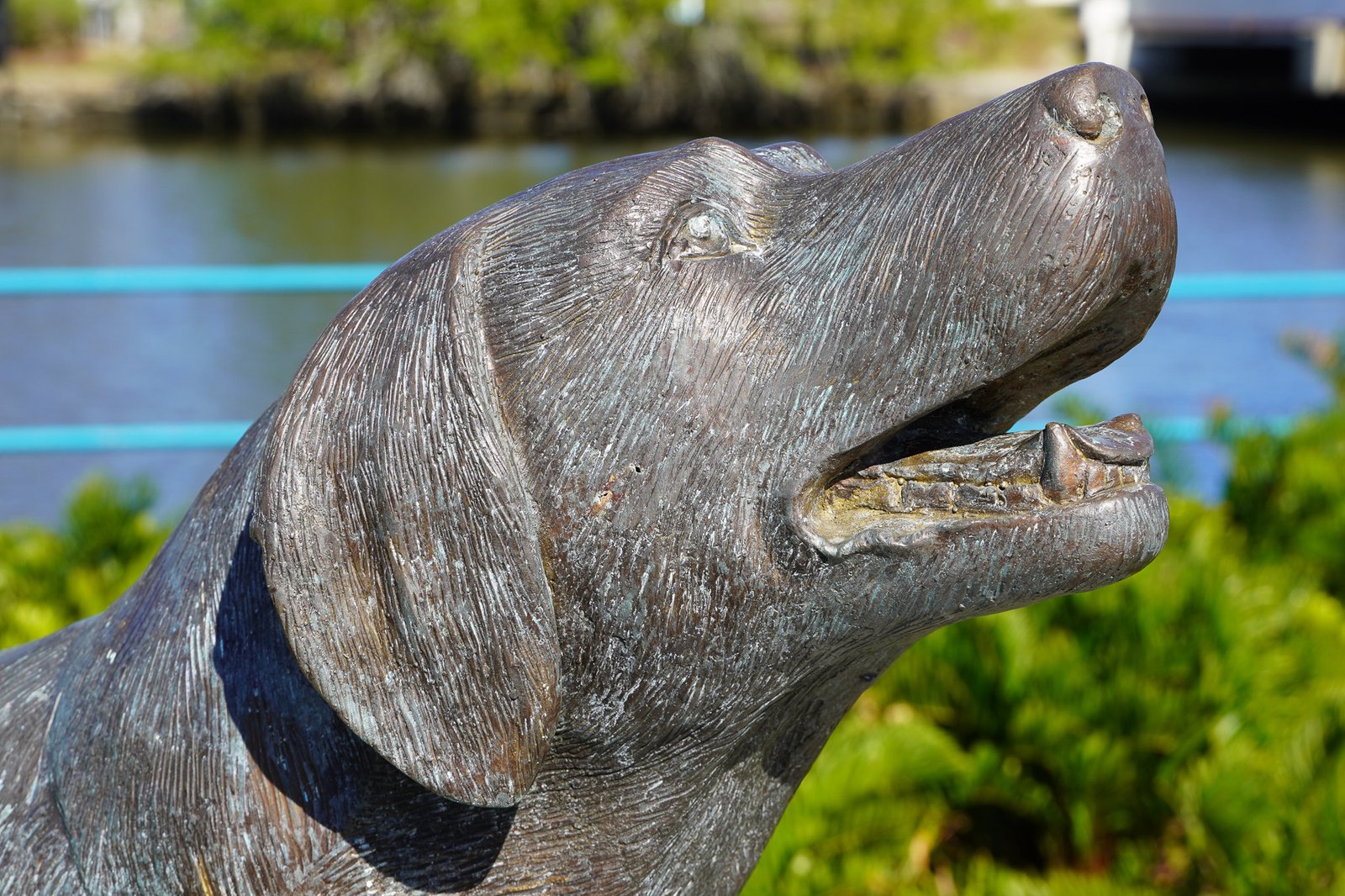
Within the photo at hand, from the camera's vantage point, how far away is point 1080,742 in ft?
11.3

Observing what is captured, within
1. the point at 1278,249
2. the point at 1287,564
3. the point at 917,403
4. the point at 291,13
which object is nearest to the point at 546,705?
the point at 917,403

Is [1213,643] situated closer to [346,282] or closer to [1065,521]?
[1065,521]

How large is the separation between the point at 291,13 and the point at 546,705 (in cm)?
2577

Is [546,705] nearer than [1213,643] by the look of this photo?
Yes

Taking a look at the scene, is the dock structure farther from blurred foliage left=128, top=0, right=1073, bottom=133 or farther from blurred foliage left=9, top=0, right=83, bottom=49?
blurred foliage left=9, top=0, right=83, bottom=49

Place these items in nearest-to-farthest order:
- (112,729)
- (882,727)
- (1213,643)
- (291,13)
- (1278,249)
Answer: (112,729), (882,727), (1213,643), (1278,249), (291,13)

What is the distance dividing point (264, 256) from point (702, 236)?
10.1 metres

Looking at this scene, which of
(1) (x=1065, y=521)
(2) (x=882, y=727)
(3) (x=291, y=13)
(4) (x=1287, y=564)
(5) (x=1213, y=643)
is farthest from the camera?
(3) (x=291, y=13)

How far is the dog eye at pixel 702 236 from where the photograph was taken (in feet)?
4.37

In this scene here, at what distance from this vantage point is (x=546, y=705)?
129cm

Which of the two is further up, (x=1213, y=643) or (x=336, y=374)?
(x=336, y=374)

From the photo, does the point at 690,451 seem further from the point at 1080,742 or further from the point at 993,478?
the point at 1080,742

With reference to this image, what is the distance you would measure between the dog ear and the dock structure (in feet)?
91.1

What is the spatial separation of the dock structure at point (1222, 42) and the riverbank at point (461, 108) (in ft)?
14.5
